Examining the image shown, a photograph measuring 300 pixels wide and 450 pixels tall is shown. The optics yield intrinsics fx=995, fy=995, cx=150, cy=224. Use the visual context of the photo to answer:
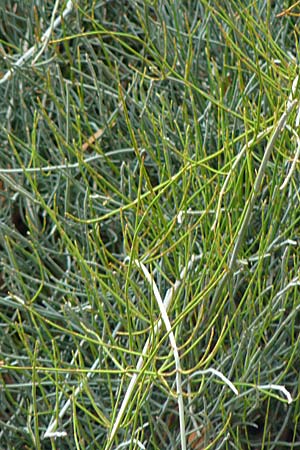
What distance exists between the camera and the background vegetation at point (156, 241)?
4.94 ft

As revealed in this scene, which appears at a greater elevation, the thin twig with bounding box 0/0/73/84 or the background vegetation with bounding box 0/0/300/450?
the thin twig with bounding box 0/0/73/84

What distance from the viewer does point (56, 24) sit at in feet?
6.89

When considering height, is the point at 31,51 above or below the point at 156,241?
above

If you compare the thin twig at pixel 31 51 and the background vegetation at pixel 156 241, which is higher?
the thin twig at pixel 31 51

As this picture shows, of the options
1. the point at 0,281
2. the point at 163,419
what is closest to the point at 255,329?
the point at 163,419

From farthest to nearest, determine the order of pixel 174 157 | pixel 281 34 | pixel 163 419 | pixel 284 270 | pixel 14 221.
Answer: pixel 14 221, pixel 281 34, pixel 174 157, pixel 163 419, pixel 284 270

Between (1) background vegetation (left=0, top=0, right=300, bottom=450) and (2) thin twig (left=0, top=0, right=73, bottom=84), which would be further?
(2) thin twig (left=0, top=0, right=73, bottom=84)

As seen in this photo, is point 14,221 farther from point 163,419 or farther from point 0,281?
point 163,419

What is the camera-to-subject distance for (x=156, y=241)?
5.42ft

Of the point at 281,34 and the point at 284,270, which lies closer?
the point at 284,270

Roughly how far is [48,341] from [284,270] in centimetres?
56

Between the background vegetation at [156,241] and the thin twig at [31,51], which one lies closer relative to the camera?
the background vegetation at [156,241]

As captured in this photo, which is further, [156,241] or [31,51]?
[31,51]

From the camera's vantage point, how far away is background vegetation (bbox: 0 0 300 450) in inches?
59.3
